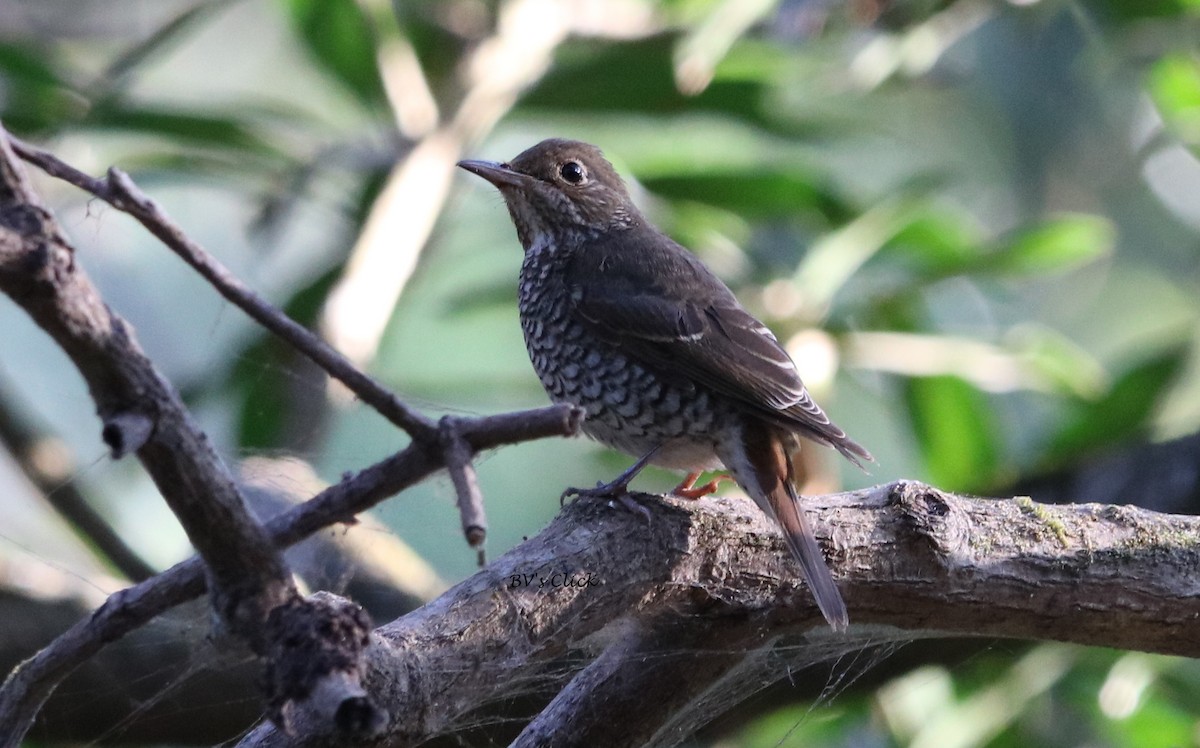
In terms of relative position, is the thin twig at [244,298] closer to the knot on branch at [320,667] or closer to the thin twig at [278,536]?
the thin twig at [278,536]

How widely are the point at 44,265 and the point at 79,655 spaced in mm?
648

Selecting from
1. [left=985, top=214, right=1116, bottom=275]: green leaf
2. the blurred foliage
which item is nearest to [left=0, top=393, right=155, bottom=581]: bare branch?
the blurred foliage

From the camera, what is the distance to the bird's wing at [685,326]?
3.05 metres

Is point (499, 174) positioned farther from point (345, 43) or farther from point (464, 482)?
point (464, 482)

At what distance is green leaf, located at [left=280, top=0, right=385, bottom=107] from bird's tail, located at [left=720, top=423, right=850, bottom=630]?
8.64 feet

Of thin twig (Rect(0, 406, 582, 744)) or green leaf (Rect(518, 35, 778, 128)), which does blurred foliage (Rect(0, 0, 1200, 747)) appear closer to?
green leaf (Rect(518, 35, 778, 128))

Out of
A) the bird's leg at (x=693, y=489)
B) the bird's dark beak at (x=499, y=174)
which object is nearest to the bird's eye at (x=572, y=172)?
the bird's dark beak at (x=499, y=174)

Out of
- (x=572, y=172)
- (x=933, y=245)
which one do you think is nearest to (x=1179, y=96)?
(x=933, y=245)

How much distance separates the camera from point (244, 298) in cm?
166

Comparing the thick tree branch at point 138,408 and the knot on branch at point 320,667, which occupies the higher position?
the thick tree branch at point 138,408

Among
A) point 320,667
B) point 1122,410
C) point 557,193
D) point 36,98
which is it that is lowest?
point 1122,410

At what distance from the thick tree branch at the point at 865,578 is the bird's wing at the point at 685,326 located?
0.34 meters

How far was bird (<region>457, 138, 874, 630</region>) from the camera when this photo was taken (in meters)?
3.03

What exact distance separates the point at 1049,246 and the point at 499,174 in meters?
2.04
